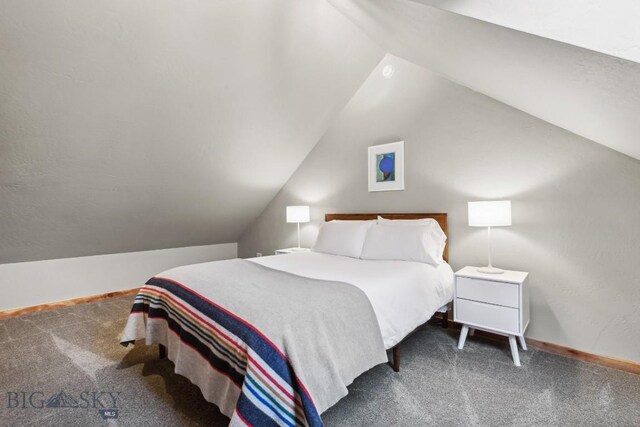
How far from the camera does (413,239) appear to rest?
2672 millimetres

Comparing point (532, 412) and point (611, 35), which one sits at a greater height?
point (611, 35)

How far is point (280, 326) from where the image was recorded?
1345 millimetres

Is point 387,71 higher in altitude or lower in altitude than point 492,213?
higher

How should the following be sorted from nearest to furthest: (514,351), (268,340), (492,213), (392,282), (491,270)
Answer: (268,340) < (392,282) < (514,351) < (492,213) < (491,270)

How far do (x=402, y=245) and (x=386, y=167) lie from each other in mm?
1074

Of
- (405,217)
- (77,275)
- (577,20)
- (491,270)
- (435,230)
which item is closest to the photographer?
(577,20)

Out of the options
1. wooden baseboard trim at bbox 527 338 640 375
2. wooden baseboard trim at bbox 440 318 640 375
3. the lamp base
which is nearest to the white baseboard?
the lamp base

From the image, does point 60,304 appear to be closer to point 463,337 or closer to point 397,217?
point 397,217

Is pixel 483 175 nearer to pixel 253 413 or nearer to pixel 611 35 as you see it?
pixel 611 35

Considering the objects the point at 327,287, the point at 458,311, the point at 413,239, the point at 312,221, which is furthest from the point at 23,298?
the point at 458,311

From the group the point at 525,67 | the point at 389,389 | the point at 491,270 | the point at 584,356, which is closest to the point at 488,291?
the point at 491,270

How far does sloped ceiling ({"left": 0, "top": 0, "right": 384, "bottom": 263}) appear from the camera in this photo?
2023 mm

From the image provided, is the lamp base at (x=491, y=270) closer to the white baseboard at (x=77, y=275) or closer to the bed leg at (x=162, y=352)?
the bed leg at (x=162, y=352)

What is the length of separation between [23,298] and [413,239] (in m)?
4.28
